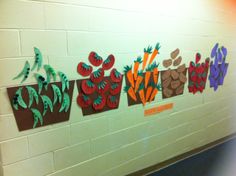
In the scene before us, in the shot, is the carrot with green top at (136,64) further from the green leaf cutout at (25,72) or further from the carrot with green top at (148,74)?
the green leaf cutout at (25,72)

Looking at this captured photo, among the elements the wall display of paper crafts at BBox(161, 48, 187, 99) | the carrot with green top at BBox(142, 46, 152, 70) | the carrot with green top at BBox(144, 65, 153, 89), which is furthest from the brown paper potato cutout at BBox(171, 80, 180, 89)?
the carrot with green top at BBox(142, 46, 152, 70)

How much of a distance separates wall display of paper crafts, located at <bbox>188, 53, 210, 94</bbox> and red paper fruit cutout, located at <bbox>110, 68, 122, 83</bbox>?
1.04 meters

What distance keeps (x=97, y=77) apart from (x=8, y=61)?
2.24ft

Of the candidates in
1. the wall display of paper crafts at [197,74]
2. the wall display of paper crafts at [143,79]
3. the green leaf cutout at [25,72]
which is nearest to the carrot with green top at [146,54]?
the wall display of paper crafts at [143,79]

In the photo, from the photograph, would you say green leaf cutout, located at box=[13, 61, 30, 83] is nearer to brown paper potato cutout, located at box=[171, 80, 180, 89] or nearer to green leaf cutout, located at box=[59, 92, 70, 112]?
green leaf cutout, located at box=[59, 92, 70, 112]

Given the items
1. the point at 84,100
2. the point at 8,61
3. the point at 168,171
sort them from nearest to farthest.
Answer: the point at 8,61
the point at 84,100
the point at 168,171

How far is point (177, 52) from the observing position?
2463 mm

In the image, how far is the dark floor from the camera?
261cm

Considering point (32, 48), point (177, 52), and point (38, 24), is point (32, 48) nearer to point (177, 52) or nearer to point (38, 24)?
point (38, 24)

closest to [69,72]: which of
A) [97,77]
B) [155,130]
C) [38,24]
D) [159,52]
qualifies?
[97,77]

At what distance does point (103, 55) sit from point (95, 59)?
87mm

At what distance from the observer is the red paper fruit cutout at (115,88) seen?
200cm

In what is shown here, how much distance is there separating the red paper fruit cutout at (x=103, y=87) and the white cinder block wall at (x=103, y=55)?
0.65ft

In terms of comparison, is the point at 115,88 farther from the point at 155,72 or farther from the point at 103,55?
the point at 155,72
